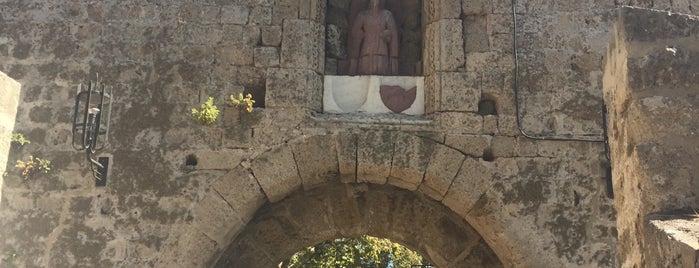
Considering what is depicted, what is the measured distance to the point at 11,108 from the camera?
5633mm

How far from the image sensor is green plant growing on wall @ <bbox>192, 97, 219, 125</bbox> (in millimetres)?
6086

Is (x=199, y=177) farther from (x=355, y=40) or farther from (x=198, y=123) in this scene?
(x=355, y=40)

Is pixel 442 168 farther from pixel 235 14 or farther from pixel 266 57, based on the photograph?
pixel 235 14

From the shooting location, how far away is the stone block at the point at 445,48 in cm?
633

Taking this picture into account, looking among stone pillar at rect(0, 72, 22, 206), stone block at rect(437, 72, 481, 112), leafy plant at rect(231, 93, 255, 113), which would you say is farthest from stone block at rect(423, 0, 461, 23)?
stone pillar at rect(0, 72, 22, 206)

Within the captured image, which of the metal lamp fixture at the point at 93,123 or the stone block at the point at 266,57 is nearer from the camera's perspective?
the metal lamp fixture at the point at 93,123

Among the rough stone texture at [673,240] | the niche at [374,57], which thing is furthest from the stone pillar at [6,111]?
the rough stone texture at [673,240]

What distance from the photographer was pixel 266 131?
6.12 m

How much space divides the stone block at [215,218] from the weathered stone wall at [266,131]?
1 centimetres

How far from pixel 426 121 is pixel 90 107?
10.0 feet

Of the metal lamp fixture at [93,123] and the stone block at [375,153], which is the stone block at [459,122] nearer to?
the stone block at [375,153]

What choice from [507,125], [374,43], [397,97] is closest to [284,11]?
[374,43]

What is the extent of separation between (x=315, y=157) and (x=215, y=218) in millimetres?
1022

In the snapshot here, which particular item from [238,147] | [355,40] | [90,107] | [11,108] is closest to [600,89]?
[355,40]
